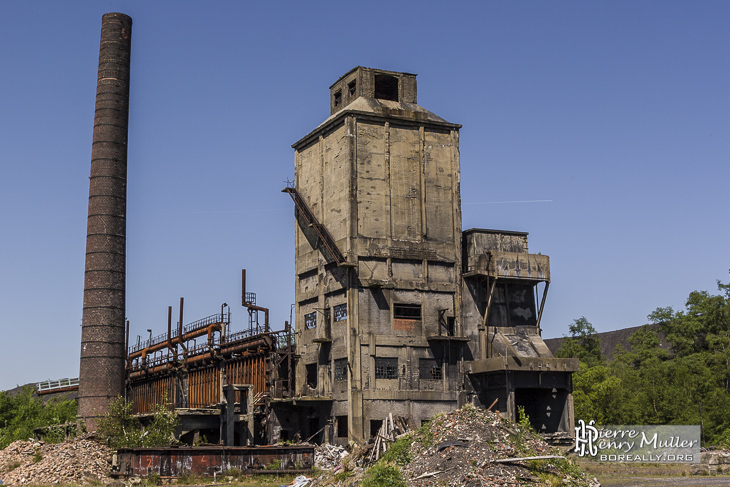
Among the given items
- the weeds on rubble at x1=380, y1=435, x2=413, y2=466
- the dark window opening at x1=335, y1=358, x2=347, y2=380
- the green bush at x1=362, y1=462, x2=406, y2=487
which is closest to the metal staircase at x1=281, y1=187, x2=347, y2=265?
the dark window opening at x1=335, y1=358, x2=347, y2=380

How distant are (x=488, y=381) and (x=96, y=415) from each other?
19.4 meters

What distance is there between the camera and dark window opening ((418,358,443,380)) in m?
40.2

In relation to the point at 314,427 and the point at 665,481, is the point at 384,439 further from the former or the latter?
the point at 314,427

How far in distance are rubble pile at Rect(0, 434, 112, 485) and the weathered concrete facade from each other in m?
10.1

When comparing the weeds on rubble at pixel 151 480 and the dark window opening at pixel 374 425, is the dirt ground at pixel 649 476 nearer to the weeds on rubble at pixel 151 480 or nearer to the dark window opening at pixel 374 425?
the dark window opening at pixel 374 425

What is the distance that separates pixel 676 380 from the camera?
54.2 m

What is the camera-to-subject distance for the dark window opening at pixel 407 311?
4043cm

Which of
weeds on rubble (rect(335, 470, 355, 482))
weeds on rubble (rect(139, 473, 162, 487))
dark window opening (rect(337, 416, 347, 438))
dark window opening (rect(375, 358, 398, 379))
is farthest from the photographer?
dark window opening (rect(337, 416, 347, 438))

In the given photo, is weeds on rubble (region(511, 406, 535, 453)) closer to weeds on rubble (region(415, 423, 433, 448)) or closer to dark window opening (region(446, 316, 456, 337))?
weeds on rubble (region(415, 423, 433, 448))

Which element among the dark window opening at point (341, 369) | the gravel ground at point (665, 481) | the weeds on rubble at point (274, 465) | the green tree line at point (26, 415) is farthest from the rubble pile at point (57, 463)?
the green tree line at point (26, 415)

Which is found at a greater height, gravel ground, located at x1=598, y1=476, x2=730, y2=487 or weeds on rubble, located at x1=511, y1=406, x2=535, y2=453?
weeds on rubble, located at x1=511, y1=406, x2=535, y2=453

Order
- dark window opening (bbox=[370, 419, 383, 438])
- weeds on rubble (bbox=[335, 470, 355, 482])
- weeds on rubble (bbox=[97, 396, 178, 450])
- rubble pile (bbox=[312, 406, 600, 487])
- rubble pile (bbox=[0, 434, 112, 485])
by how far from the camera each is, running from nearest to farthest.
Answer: rubble pile (bbox=[312, 406, 600, 487]) → weeds on rubble (bbox=[335, 470, 355, 482]) → rubble pile (bbox=[0, 434, 112, 485]) → weeds on rubble (bbox=[97, 396, 178, 450]) → dark window opening (bbox=[370, 419, 383, 438])

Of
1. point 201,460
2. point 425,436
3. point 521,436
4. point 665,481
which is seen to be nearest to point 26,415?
point 201,460

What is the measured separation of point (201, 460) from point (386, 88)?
75.9ft
